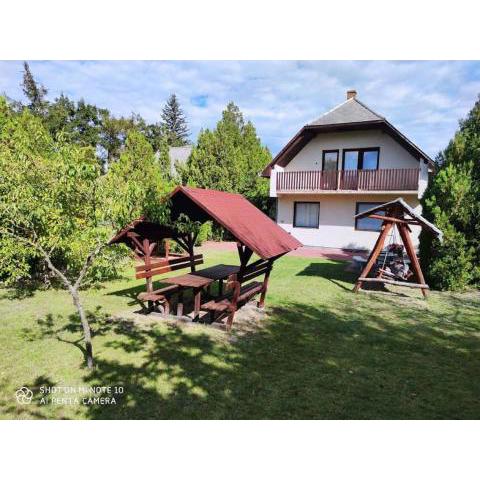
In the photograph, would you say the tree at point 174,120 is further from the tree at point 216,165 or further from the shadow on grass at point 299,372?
the shadow on grass at point 299,372

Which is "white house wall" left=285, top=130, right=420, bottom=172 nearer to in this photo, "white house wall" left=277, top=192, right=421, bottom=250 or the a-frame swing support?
"white house wall" left=277, top=192, right=421, bottom=250

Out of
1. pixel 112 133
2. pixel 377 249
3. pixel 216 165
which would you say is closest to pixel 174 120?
pixel 112 133

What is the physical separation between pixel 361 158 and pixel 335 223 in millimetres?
4085

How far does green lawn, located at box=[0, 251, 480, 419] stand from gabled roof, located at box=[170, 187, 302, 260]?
177 cm

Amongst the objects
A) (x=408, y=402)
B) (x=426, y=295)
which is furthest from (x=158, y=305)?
(x=426, y=295)

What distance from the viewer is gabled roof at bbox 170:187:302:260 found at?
6.34 meters

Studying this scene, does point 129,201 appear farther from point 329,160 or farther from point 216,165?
point 216,165

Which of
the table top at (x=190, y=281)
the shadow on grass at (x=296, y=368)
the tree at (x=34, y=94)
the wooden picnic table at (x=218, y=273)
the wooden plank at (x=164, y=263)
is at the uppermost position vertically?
the tree at (x=34, y=94)

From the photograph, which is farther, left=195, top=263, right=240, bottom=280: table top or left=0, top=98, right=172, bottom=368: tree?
left=195, top=263, right=240, bottom=280: table top

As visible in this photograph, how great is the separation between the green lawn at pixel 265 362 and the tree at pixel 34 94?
4315 cm

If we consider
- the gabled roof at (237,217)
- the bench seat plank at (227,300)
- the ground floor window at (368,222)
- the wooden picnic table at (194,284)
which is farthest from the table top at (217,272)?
the ground floor window at (368,222)

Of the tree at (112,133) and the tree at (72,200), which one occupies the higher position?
the tree at (112,133)

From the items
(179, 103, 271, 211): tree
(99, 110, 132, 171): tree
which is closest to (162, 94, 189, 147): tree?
(99, 110, 132, 171): tree

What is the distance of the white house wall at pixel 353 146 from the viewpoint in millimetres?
18328
